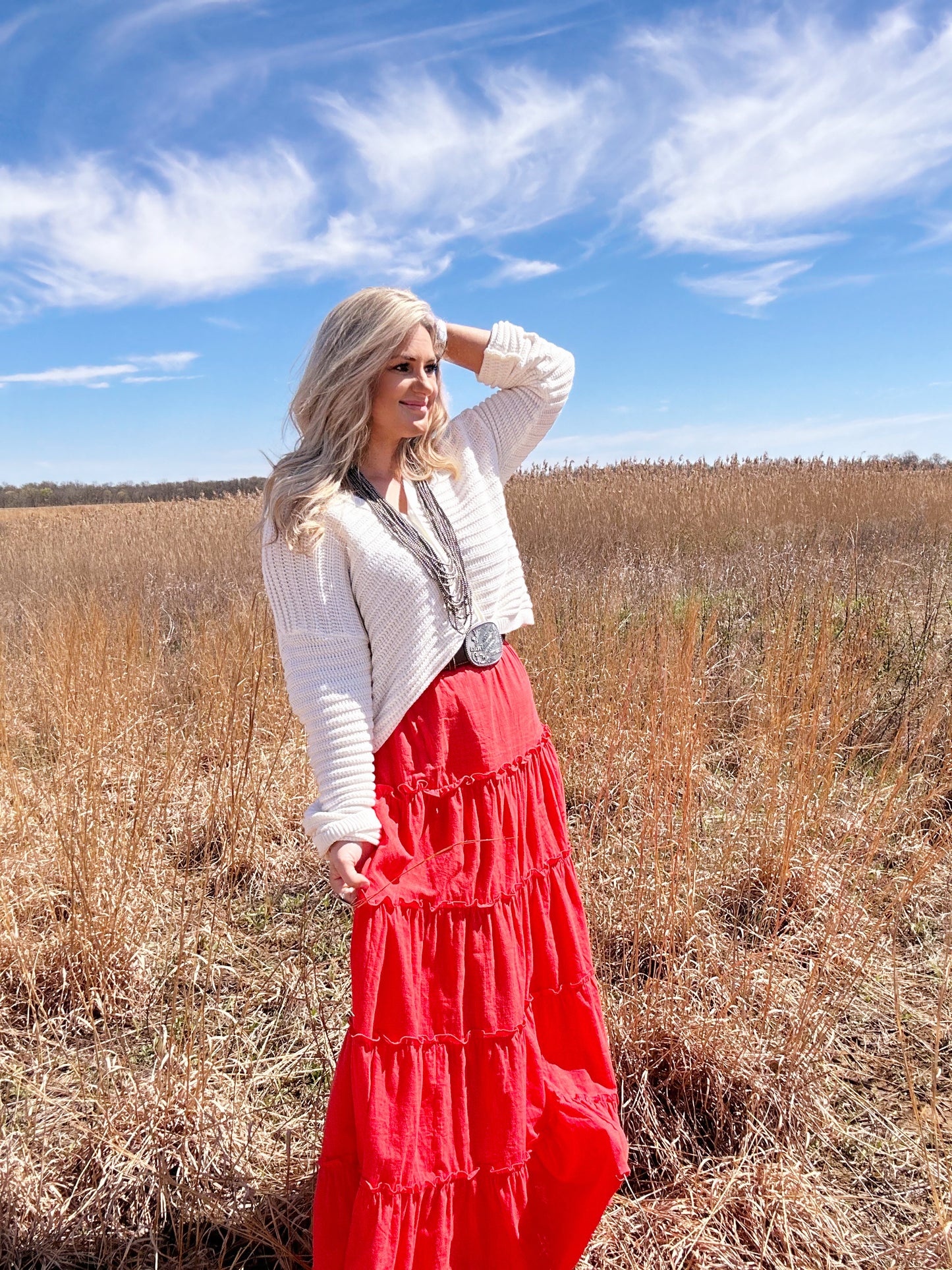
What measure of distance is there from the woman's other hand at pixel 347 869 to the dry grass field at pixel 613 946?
595mm

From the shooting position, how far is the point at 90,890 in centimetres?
212

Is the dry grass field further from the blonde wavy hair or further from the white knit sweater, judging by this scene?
the blonde wavy hair

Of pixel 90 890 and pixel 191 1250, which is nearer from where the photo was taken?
pixel 191 1250

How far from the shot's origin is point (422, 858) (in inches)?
48.3

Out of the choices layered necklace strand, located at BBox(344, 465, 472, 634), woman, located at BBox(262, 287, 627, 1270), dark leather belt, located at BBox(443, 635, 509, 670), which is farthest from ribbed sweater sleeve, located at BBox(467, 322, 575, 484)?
dark leather belt, located at BBox(443, 635, 509, 670)

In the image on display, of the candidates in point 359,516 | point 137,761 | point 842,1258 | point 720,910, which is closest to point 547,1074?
point 842,1258

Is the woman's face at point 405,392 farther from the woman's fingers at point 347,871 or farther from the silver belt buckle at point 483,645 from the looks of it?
the woman's fingers at point 347,871

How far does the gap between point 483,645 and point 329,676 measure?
270 millimetres

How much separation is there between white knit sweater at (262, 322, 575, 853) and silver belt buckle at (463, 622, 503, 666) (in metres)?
0.04

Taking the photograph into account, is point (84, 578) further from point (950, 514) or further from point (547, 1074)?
point (950, 514)

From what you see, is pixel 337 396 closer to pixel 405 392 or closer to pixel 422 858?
pixel 405 392

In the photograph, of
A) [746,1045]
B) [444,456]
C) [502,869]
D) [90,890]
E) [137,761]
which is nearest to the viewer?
[502,869]

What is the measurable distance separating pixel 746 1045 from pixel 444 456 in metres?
1.40

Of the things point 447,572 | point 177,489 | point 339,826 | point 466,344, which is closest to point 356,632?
point 447,572
